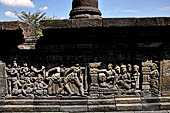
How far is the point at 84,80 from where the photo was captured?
4.09 m

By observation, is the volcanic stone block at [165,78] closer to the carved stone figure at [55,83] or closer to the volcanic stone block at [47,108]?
the carved stone figure at [55,83]

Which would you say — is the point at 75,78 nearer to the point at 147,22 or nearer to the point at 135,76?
the point at 135,76

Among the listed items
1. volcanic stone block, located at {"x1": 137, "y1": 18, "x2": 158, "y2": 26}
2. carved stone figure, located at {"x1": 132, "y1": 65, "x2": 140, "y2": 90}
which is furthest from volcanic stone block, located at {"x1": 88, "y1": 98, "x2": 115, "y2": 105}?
volcanic stone block, located at {"x1": 137, "y1": 18, "x2": 158, "y2": 26}

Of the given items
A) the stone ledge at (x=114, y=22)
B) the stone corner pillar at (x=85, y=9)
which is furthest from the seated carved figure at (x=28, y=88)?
the stone corner pillar at (x=85, y=9)

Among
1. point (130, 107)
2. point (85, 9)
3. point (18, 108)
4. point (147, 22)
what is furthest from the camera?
point (85, 9)

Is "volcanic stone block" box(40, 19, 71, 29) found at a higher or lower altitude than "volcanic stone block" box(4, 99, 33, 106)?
higher

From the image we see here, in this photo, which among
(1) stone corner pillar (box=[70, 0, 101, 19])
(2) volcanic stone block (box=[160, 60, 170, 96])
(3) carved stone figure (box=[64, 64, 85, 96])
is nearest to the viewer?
(2) volcanic stone block (box=[160, 60, 170, 96])

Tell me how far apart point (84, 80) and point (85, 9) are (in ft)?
5.18

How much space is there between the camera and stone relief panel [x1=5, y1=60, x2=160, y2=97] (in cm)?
400

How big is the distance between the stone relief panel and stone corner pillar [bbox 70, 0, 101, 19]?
44.4 inches

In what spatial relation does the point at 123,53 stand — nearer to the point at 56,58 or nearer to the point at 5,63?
the point at 56,58

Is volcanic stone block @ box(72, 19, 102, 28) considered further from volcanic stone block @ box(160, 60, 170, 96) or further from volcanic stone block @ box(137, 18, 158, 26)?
volcanic stone block @ box(160, 60, 170, 96)

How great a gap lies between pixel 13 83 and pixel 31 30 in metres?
1.22

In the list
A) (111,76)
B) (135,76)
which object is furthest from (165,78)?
(111,76)
